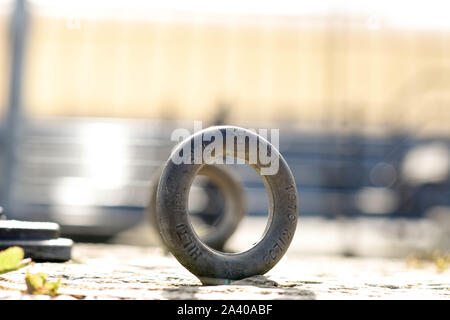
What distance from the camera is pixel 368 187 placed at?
9945 mm

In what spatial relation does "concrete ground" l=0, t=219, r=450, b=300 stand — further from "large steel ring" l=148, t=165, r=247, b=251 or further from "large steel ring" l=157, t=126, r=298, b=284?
"large steel ring" l=148, t=165, r=247, b=251

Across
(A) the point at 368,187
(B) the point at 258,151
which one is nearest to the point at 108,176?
(A) the point at 368,187

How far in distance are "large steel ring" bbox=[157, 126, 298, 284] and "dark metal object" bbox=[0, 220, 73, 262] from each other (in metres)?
1.11

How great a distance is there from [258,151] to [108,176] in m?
7.86

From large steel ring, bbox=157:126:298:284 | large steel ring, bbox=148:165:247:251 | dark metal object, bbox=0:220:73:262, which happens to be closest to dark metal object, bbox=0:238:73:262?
dark metal object, bbox=0:220:73:262

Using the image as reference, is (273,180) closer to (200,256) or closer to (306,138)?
(200,256)

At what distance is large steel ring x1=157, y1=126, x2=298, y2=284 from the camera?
95.0 inches

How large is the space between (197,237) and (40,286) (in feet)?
2.25

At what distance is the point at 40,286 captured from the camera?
2059mm

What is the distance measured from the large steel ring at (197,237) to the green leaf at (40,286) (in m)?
0.54

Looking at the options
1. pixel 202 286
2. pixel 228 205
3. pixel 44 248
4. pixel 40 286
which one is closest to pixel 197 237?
pixel 202 286

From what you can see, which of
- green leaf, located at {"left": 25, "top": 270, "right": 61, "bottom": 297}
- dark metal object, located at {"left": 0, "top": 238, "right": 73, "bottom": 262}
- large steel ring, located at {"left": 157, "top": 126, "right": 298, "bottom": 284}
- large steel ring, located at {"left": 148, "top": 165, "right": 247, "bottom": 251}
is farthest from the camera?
large steel ring, located at {"left": 148, "top": 165, "right": 247, "bottom": 251}

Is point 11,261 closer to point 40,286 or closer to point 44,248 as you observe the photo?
point 40,286

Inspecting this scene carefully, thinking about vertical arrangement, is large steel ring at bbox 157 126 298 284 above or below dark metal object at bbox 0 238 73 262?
above
